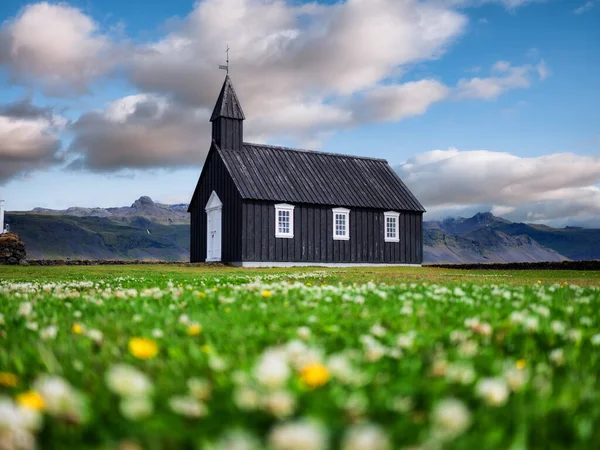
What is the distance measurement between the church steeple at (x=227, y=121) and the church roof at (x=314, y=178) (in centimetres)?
74

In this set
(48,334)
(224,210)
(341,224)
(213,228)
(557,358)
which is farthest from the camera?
(213,228)

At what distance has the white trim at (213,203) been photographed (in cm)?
3653

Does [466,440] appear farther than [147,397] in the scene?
No

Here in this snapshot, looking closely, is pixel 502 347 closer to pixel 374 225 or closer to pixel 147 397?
pixel 147 397

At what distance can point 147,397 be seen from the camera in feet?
8.27

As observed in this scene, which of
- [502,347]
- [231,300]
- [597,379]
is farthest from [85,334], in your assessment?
[597,379]

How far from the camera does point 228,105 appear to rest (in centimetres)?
3734

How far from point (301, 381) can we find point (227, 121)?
35.8 metres

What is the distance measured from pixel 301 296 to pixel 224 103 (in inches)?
1262

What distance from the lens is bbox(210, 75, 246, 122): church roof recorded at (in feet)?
121

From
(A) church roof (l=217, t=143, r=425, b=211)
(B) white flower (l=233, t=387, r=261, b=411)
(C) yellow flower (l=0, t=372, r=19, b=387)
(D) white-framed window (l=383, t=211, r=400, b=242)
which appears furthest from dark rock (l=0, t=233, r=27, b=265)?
(B) white flower (l=233, t=387, r=261, b=411)

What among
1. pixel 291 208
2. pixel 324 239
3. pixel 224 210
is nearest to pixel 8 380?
pixel 291 208

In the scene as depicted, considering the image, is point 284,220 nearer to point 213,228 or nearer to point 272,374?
point 213,228

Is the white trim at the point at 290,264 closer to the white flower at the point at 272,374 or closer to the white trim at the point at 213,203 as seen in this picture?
the white trim at the point at 213,203
